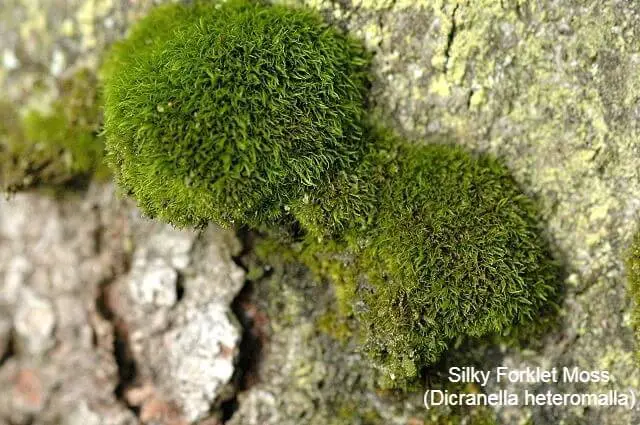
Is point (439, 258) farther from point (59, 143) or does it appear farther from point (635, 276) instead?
point (59, 143)

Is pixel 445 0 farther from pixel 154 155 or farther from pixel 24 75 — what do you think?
pixel 24 75

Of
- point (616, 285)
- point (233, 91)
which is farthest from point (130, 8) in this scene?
point (616, 285)

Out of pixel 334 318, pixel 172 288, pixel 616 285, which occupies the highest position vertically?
pixel 616 285

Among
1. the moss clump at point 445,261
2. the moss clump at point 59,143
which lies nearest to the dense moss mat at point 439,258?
the moss clump at point 445,261

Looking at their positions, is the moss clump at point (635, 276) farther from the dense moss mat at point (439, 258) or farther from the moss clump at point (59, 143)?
the moss clump at point (59, 143)

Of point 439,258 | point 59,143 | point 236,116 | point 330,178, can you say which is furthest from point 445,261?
point 59,143

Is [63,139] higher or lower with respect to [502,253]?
lower

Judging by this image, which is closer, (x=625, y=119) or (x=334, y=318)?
(x=625, y=119)
